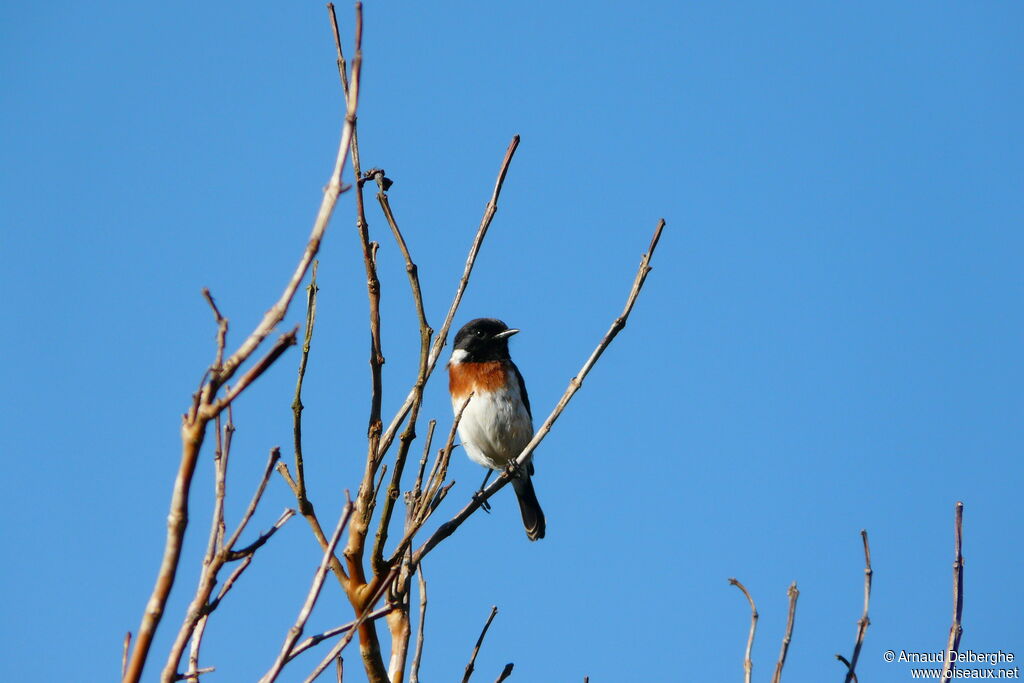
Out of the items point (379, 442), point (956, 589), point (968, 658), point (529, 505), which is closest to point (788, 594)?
point (956, 589)

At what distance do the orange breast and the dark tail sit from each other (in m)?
1.23

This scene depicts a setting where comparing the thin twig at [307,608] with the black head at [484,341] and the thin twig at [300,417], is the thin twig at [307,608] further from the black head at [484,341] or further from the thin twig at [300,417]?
the black head at [484,341]

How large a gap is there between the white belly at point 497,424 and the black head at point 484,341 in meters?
0.37

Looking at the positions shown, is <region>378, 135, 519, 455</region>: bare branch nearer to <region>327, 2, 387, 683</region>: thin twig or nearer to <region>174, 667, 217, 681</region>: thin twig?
<region>327, 2, 387, 683</region>: thin twig

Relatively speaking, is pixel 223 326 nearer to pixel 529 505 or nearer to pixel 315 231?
pixel 315 231

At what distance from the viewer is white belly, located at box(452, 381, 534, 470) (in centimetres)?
898

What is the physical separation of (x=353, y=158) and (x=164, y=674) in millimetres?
2198

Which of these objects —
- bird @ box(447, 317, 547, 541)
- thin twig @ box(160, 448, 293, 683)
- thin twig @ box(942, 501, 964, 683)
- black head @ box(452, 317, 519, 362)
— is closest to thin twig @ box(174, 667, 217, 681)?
thin twig @ box(160, 448, 293, 683)

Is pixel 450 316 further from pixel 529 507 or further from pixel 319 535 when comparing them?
pixel 529 507

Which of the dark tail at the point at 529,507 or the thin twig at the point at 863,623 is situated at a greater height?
the dark tail at the point at 529,507

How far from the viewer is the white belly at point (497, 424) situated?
8977 millimetres

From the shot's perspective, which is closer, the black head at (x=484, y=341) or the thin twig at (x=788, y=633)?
the thin twig at (x=788, y=633)

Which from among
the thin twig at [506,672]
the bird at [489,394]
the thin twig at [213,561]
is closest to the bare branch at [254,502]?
the thin twig at [213,561]

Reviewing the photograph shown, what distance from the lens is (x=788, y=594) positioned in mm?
3699
